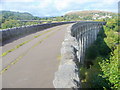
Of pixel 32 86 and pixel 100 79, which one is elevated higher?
pixel 32 86

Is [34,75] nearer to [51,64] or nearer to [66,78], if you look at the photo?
[51,64]

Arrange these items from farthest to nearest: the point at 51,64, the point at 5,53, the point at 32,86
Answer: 1. the point at 5,53
2. the point at 51,64
3. the point at 32,86

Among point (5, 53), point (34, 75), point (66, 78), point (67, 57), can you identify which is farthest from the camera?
point (5, 53)

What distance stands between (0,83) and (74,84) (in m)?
1.72

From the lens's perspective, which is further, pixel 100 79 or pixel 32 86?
pixel 100 79

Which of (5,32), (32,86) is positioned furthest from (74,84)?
(5,32)

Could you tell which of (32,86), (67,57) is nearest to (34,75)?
(32,86)

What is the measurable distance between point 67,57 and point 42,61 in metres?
1.03

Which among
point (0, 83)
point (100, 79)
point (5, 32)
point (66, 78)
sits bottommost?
point (100, 79)

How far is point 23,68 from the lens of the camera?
4.29m

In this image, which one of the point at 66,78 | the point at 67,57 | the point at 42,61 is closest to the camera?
the point at 66,78

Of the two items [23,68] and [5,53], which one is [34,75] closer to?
[23,68]

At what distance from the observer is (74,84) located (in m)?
Result: 2.72

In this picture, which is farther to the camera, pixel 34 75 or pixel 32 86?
pixel 34 75
